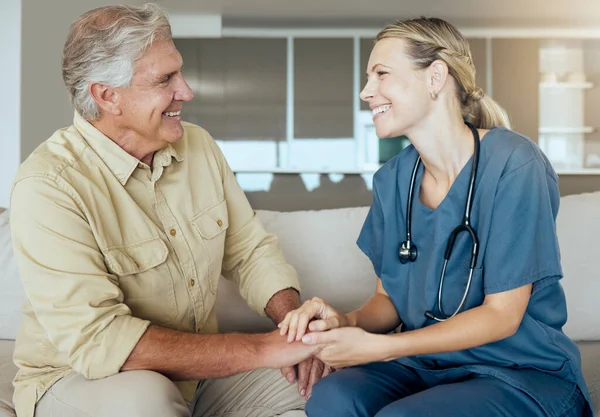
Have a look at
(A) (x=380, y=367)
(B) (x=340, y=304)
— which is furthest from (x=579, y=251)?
(A) (x=380, y=367)

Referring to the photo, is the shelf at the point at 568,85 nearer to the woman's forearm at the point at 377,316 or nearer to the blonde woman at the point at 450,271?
the blonde woman at the point at 450,271

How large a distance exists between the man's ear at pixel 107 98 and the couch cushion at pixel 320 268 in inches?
26.4

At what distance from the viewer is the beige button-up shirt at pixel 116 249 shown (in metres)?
1.43

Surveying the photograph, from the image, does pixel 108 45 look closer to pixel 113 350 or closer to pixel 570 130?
pixel 113 350

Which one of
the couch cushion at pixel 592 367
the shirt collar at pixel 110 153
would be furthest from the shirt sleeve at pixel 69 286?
the couch cushion at pixel 592 367

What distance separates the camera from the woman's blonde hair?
5.05 feet

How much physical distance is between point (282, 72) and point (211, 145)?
334 centimetres

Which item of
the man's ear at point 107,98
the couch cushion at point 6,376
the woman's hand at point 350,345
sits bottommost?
the couch cushion at point 6,376

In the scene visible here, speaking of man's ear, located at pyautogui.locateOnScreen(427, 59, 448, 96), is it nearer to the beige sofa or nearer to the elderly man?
the elderly man

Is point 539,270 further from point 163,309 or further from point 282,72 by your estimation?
point 282,72

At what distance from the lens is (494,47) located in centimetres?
511

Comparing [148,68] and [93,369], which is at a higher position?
[148,68]

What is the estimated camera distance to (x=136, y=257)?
62.7 inches

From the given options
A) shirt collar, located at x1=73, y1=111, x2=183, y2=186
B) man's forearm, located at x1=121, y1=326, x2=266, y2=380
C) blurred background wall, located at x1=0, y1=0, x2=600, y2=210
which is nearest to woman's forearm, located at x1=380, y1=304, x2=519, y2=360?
man's forearm, located at x1=121, y1=326, x2=266, y2=380
